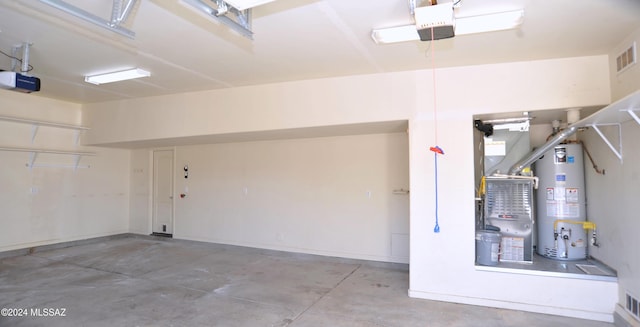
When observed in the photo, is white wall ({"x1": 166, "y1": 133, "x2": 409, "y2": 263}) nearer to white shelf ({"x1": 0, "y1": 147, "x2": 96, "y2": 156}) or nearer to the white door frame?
the white door frame

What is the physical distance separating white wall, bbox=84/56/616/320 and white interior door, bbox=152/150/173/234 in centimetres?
358

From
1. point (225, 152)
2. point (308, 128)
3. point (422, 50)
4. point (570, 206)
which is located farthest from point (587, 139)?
point (225, 152)

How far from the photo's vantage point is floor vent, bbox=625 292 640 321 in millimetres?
2678

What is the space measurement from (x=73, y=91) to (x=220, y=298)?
4050 mm

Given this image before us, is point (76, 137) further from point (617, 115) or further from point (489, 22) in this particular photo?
point (617, 115)

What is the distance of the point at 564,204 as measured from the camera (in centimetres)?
369

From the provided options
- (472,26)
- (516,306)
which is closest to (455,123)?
(472,26)

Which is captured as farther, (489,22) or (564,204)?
(564,204)

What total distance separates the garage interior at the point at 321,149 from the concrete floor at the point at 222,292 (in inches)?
1.3

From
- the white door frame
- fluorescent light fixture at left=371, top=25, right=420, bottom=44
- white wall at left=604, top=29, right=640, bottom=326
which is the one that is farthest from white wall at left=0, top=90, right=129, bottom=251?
white wall at left=604, top=29, right=640, bottom=326

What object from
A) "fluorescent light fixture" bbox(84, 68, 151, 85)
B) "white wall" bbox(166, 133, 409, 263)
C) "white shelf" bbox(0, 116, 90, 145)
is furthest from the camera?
"white shelf" bbox(0, 116, 90, 145)

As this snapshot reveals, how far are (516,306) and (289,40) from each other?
11.0ft

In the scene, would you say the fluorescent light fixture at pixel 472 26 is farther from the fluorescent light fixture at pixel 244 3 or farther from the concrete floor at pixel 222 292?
the concrete floor at pixel 222 292

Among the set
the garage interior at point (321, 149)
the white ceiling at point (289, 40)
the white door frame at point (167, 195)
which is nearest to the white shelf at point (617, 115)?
the garage interior at point (321, 149)
